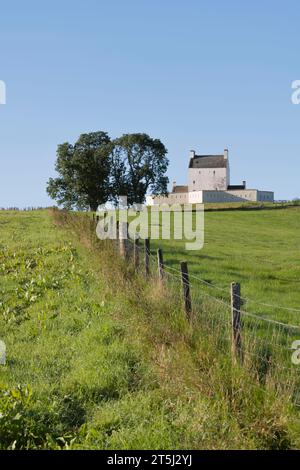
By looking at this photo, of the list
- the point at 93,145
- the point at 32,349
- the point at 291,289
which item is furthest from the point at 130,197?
the point at 32,349

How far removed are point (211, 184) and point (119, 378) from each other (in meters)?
127

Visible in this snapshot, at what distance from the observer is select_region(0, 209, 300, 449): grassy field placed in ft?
20.8

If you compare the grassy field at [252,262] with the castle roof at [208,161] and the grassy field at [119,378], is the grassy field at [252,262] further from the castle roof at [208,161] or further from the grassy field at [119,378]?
the castle roof at [208,161]

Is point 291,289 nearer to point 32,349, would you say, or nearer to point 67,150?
point 32,349

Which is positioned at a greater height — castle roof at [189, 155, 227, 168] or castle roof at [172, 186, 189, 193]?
castle roof at [189, 155, 227, 168]

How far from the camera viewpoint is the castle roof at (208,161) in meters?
134

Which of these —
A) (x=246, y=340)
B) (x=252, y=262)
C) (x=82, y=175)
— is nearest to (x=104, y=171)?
(x=82, y=175)

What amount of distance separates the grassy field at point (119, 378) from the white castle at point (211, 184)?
110m

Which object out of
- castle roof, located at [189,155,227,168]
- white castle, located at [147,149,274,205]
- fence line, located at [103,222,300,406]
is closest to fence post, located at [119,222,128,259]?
fence line, located at [103,222,300,406]

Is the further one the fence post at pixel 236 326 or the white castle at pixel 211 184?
the white castle at pixel 211 184

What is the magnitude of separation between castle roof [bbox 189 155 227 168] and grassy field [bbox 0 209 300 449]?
120 m

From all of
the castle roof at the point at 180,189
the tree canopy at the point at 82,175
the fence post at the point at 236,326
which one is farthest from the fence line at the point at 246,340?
the castle roof at the point at 180,189

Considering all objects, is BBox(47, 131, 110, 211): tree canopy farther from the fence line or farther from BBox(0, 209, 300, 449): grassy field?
the fence line

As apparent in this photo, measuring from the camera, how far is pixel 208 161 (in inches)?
5330
